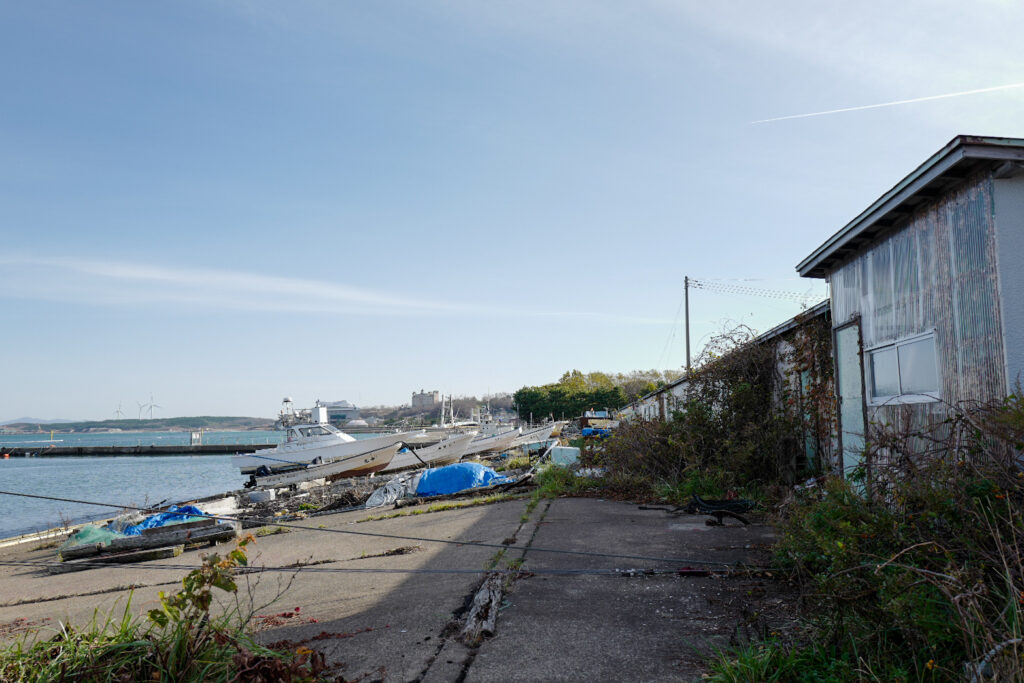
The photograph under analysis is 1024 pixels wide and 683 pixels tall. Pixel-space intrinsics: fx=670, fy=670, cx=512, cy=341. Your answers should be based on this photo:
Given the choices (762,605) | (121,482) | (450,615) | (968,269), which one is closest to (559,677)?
(450,615)

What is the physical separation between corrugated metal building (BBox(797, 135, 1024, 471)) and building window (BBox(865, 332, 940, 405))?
0.4 inches

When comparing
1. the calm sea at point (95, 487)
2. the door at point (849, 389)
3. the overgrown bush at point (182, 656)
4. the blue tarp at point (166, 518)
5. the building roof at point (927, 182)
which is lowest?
the calm sea at point (95, 487)

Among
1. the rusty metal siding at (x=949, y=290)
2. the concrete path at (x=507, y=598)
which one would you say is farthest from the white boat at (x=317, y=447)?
the rusty metal siding at (x=949, y=290)

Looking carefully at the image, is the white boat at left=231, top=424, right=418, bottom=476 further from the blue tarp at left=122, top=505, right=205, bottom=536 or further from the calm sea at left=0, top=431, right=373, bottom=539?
the blue tarp at left=122, top=505, right=205, bottom=536

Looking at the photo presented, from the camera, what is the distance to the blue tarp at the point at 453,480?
15.5 metres

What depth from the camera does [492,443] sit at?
33.0 m

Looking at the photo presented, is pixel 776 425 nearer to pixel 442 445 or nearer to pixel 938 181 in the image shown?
pixel 938 181

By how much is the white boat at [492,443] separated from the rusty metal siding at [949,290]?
2398 cm

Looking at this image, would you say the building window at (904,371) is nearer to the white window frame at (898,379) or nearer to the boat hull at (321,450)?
the white window frame at (898,379)

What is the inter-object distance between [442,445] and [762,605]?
24.1 m

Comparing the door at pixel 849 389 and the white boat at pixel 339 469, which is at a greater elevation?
the door at pixel 849 389

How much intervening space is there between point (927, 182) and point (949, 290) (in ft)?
3.28

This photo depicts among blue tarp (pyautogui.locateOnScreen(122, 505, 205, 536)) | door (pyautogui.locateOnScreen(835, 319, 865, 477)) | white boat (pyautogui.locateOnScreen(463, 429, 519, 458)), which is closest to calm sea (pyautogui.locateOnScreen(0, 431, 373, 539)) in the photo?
blue tarp (pyautogui.locateOnScreen(122, 505, 205, 536))

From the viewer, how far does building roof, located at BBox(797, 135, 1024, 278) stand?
5.43 metres
